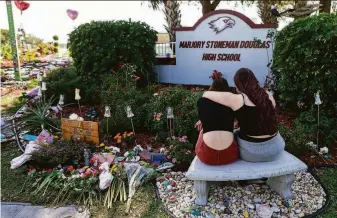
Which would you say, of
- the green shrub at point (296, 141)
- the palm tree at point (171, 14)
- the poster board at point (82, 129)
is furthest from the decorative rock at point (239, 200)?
the palm tree at point (171, 14)

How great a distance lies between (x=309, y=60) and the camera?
17.1ft

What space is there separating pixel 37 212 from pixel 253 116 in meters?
2.61

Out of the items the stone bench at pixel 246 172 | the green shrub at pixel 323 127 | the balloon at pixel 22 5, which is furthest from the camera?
the balloon at pixel 22 5

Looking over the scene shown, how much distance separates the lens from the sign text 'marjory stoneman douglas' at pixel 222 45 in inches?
303

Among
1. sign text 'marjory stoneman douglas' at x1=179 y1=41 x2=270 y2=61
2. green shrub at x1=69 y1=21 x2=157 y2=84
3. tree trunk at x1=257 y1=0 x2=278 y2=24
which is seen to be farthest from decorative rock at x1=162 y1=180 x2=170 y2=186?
tree trunk at x1=257 y1=0 x2=278 y2=24

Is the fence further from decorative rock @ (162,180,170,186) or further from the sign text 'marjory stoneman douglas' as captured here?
decorative rock @ (162,180,170,186)

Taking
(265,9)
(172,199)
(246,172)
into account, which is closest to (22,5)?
(265,9)

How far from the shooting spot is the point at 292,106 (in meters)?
6.48

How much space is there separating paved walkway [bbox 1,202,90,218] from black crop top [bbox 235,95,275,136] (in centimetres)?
194

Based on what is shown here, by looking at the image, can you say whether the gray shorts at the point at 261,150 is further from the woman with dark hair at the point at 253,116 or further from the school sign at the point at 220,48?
the school sign at the point at 220,48

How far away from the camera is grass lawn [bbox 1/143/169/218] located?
137 inches

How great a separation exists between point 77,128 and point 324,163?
145 inches

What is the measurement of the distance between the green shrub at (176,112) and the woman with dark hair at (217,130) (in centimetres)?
161

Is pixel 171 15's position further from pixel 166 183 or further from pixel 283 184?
pixel 283 184
